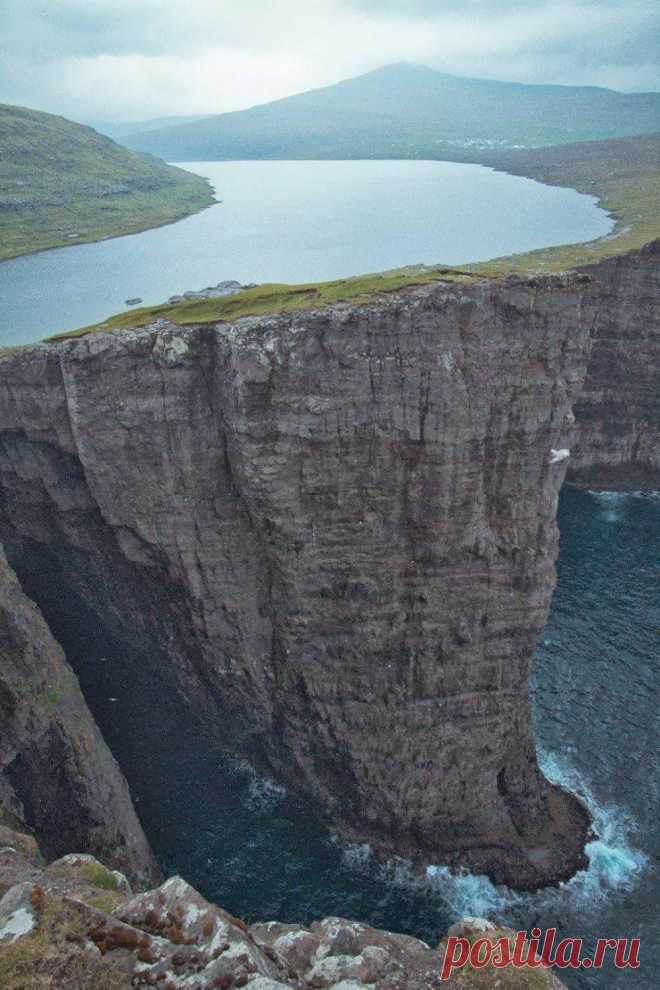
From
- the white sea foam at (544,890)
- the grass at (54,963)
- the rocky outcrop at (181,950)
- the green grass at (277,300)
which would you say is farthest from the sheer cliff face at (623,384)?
the grass at (54,963)

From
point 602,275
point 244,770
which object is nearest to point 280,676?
point 244,770

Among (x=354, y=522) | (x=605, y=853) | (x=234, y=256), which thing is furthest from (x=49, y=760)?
(x=234, y=256)

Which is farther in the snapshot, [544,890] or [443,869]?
[443,869]

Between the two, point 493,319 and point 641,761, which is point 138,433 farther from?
point 641,761

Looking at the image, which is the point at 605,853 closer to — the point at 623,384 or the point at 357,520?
the point at 357,520

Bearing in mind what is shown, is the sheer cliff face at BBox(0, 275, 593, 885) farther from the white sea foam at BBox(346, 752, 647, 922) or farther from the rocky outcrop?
the rocky outcrop

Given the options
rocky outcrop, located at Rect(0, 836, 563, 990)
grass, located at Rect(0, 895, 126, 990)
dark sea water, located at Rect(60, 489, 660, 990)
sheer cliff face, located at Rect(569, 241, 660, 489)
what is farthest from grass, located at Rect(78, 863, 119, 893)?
sheer cliff face, located at Rect(569, 241, 660, 489)
